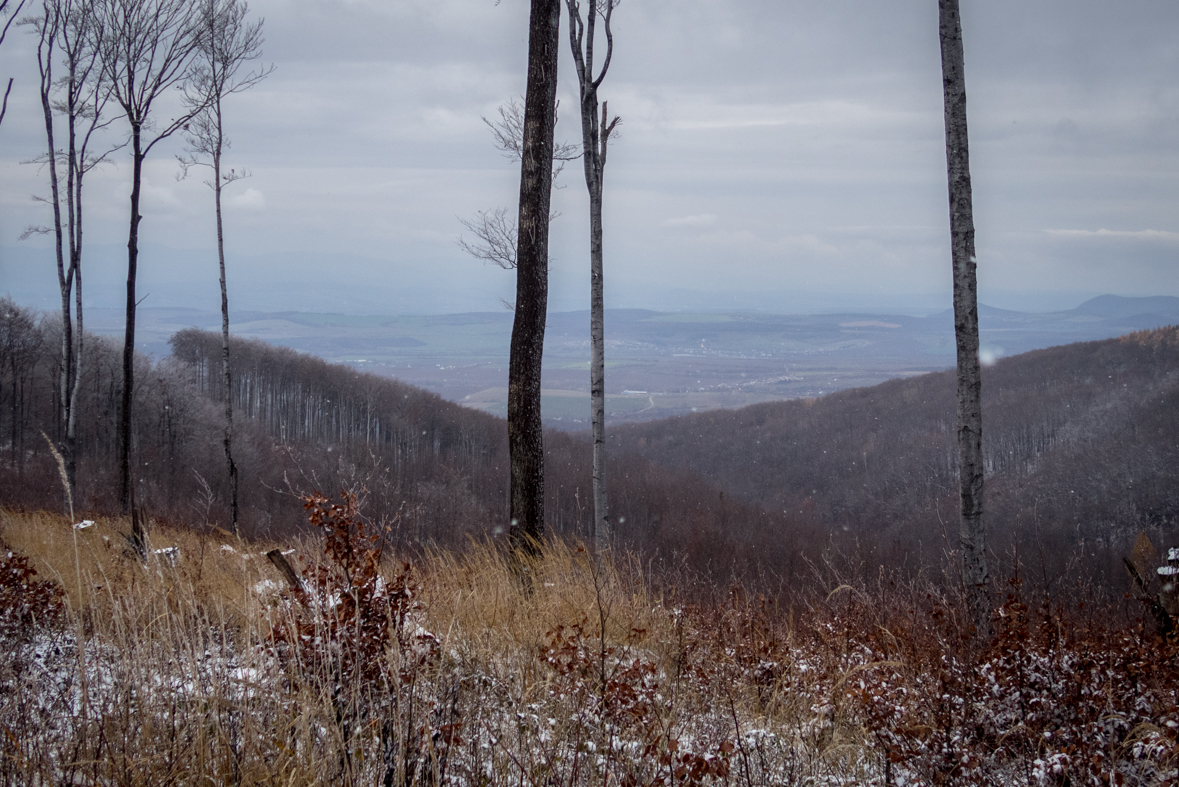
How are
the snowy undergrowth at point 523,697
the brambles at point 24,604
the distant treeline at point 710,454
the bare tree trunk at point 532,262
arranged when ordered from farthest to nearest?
the distant treeline at point 710,454 < the bare tree trunk at point 532,262 < the brambles at point 24,604 < the snowy undergrowth at point 523,697

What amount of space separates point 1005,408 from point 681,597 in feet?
270

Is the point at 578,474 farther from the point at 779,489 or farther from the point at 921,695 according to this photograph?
the point at 921,695

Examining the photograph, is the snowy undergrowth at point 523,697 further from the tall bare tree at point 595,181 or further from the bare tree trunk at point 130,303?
the bare tree trunk at point 130,303

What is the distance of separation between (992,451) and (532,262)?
7664 centimetres

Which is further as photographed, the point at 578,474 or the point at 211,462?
the point at 578,474

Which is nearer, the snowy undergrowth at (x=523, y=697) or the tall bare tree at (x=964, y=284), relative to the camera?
the snowy undergrowth at (x=523, y=697)

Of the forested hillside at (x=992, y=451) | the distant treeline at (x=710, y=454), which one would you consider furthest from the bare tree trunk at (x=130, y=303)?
A: the forested hillside at (x=992, y=451)

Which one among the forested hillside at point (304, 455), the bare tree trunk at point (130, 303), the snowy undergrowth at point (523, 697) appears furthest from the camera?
the forested hillside at point (304, 455)

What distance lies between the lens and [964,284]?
557 cm

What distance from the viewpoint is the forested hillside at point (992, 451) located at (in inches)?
1971

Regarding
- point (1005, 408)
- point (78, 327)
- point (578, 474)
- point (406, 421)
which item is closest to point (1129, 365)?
point (1005, 408)

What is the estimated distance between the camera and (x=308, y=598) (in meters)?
3.19

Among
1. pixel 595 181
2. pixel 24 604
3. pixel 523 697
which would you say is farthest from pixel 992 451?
pixel 24 604

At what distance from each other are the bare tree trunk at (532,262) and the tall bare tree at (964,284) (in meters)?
3.59
